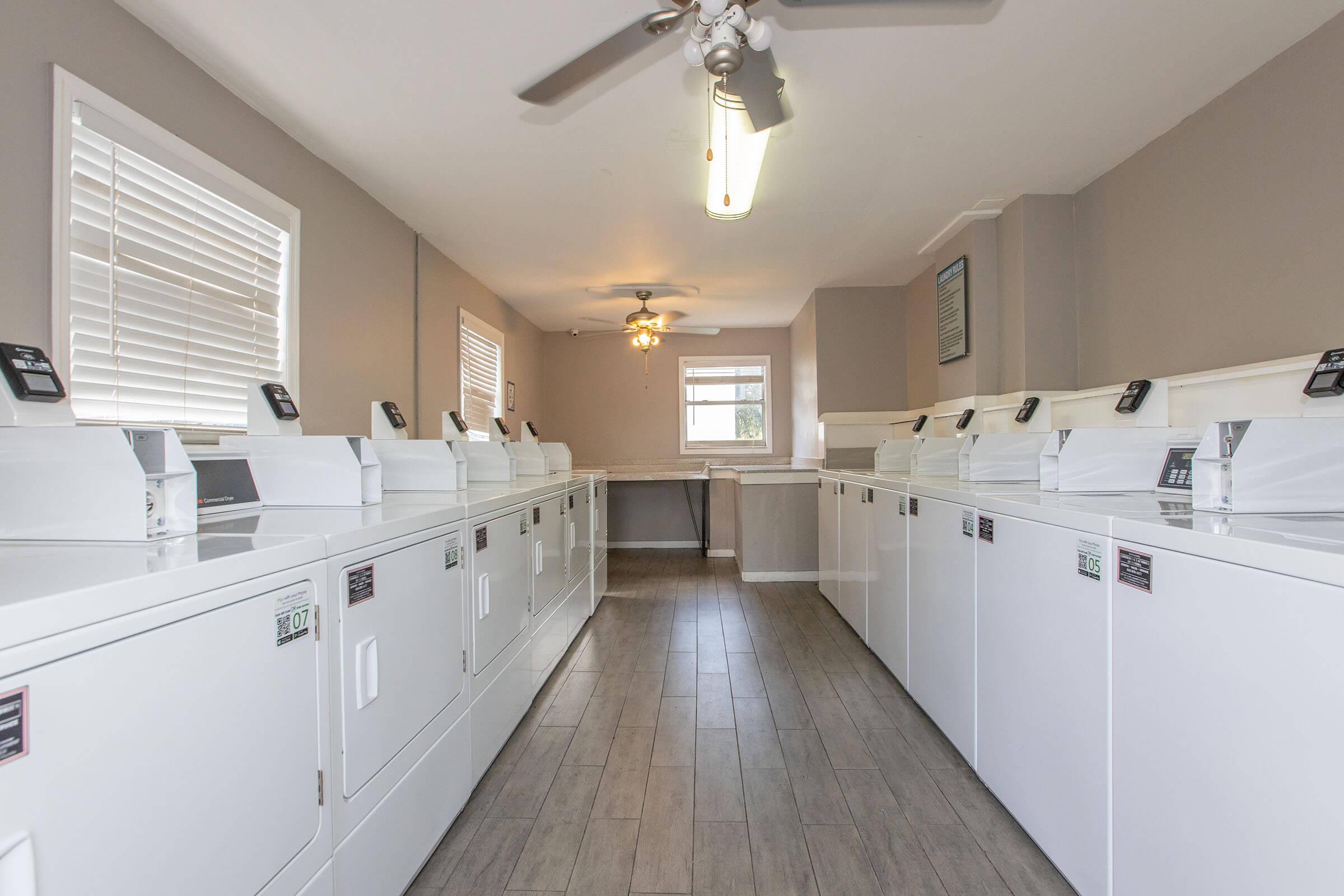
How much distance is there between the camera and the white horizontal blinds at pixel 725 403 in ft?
22.4

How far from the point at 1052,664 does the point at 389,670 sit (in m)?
1.54

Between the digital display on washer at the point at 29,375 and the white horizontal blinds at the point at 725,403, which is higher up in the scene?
the white horizontal blinds at the point at 725,403

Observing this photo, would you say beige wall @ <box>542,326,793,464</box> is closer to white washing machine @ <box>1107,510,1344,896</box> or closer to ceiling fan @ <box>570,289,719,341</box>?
ceiling fan @ <box>570,289,719,341</box>

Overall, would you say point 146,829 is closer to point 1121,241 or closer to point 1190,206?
point 1190,206

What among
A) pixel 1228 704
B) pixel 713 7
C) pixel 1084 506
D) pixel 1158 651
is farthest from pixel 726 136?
pixel 1228 704

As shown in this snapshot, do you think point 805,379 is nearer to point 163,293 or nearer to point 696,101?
point 696,101

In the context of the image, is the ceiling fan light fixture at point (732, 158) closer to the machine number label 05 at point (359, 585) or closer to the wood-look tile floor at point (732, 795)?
the machine number label 05 at point (359, 585)

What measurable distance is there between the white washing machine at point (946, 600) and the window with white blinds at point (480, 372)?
3.36m

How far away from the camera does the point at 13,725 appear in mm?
575

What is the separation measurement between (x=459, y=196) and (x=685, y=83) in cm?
155

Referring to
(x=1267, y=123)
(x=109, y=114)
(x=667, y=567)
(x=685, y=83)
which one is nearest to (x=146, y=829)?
(x=109, y=114)

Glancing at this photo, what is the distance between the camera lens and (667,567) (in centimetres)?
546

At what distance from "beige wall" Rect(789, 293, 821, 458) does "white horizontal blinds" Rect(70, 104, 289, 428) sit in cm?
412

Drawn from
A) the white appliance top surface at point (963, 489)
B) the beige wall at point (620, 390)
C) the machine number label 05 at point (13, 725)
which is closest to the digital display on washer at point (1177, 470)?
the white appliance top surface at point (963, 489)
